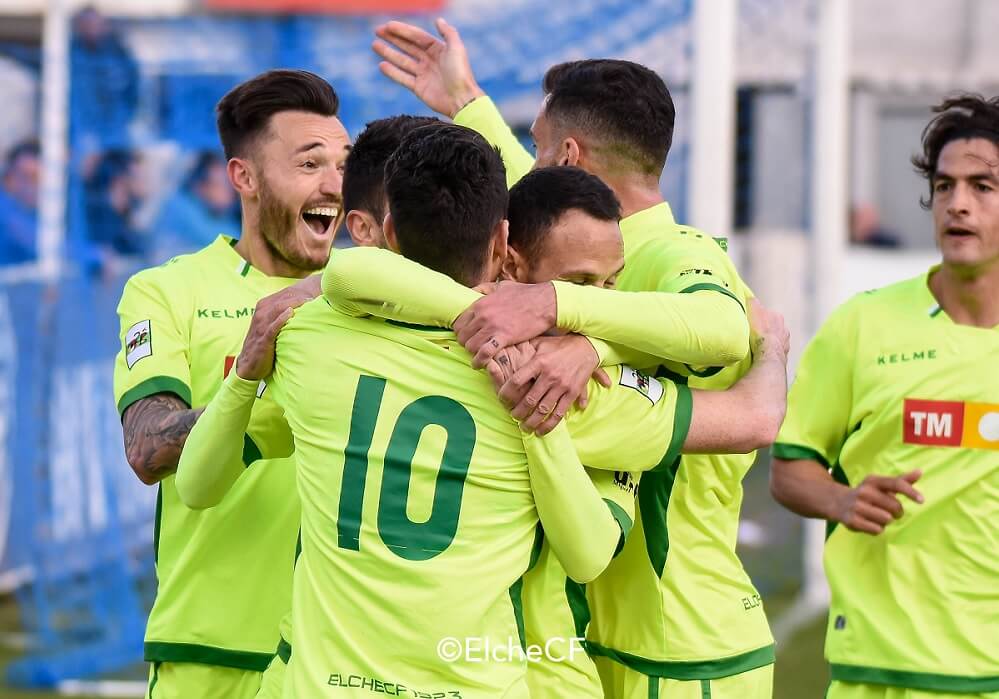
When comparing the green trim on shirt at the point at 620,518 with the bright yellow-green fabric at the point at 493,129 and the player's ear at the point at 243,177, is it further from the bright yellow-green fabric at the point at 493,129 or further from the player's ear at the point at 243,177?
the player's ear at the point at 243,177

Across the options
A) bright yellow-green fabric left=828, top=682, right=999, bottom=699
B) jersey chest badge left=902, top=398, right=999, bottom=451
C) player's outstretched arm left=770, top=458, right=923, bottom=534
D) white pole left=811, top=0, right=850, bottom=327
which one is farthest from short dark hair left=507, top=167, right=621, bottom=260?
white pole left=811, top=0, right=850, bottom=327

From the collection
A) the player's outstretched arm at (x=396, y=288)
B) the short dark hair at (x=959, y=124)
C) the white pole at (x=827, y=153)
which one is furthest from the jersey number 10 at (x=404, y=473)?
the white pole at (x=827, y=153)

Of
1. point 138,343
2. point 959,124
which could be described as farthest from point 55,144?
point 959,124

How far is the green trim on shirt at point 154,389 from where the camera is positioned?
12.0 feet

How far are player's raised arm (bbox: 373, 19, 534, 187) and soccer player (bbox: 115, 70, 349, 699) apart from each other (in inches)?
12.3

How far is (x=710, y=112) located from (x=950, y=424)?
449 centimetres

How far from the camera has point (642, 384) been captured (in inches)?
117

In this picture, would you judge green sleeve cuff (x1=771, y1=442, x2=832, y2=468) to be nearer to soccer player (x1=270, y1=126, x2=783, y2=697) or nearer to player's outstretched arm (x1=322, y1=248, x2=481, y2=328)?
soccer player (x1=270, y1=126, x2=783, y2=697)

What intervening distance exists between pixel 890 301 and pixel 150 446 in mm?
2402

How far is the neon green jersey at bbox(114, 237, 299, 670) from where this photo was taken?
3723 mm

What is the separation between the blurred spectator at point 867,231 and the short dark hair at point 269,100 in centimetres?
1241

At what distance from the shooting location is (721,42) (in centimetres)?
848

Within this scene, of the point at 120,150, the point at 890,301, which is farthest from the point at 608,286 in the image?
the point at 120,150

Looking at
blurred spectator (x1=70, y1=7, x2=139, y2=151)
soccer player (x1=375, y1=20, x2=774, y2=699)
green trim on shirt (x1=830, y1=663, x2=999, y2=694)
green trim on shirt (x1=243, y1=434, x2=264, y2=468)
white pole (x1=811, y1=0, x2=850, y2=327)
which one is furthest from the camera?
white pole (x1=811, y1=0, x2=850, y2=327)
